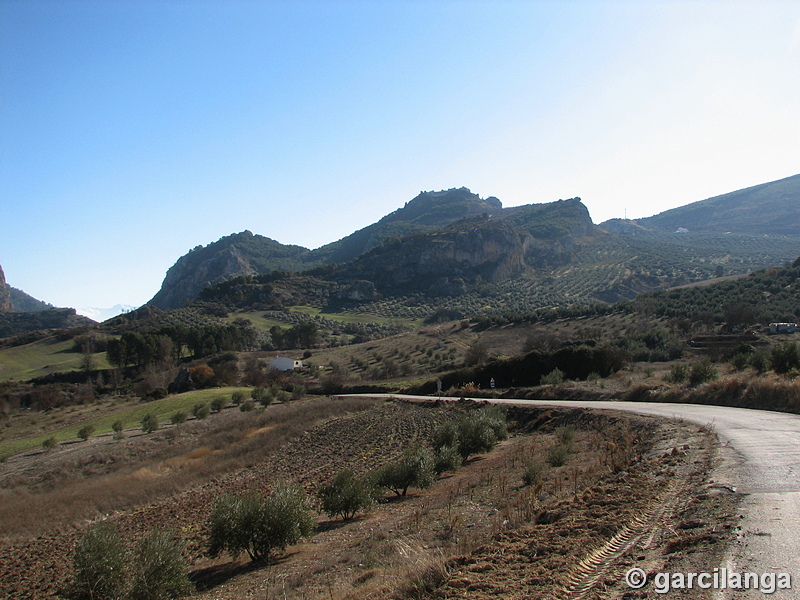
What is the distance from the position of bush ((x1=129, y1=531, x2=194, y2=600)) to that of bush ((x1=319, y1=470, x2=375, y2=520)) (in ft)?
16.0

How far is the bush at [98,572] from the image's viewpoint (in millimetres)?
9094

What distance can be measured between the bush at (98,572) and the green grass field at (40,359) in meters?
84.9

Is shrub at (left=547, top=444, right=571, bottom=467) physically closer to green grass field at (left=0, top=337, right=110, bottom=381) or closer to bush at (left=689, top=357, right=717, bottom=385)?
bush at (left=689, top=357, right=717, bottom=385)

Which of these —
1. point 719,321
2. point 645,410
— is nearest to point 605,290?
point 719,321

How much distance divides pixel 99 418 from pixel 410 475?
4393 cm

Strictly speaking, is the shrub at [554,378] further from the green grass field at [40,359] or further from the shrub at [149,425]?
the green grass field at [40,359]

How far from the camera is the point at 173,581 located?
9.22 meters

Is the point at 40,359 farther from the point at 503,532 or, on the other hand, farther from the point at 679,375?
the point at 503,532

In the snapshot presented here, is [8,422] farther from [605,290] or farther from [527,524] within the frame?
[605,290]

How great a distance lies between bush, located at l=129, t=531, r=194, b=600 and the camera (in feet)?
29.4

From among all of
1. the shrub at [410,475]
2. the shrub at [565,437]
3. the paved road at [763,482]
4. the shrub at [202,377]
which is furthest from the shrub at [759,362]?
the shrub at [202,377]

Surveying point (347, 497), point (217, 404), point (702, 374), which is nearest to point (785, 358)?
point (702, 374)

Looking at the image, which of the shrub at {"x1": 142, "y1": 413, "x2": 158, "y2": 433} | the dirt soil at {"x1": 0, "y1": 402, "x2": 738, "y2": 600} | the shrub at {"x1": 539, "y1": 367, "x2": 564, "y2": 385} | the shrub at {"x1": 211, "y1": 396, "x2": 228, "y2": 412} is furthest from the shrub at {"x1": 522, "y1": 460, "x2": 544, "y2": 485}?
the shrub at {"x1": 211, "y1": 396, "x2": 228, "y2": 412}

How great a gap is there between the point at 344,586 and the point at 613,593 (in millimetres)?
4719
